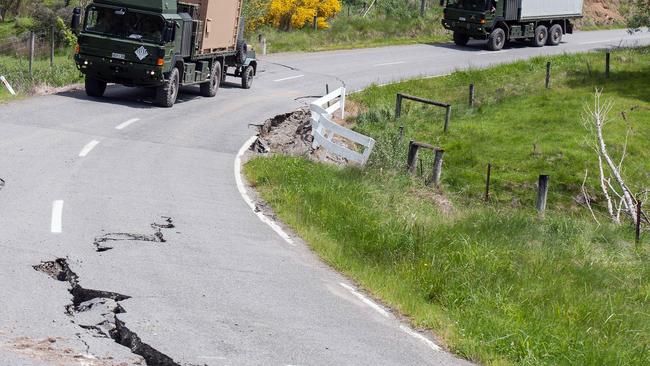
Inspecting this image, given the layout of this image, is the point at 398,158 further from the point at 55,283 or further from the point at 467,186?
the point at 55,283

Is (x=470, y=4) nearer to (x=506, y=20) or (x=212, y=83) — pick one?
(x=506, y=20)

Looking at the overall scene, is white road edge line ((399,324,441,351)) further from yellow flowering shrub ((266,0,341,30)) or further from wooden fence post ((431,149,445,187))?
yellow flowering shrub ((266,0,341,30))

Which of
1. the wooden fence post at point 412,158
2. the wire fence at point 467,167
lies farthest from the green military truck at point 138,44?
the wooden fence post at point 412,158

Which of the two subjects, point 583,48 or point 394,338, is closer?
point 394,338

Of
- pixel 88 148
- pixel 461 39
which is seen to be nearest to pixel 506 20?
pixel 461 39

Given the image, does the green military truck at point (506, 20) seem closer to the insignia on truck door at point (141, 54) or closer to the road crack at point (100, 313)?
the insignia on truck door at point (141, 54)

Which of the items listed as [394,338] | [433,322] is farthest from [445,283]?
[394,338]

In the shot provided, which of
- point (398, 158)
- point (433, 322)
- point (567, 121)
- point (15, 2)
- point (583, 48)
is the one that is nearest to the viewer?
point (433, 322)

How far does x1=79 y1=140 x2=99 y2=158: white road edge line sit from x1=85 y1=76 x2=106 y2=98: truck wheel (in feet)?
22.1

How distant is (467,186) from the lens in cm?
2452

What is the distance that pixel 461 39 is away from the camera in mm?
48094

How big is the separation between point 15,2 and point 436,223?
5054 cm

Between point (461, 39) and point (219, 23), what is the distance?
69.3 feet

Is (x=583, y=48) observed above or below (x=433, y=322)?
above
